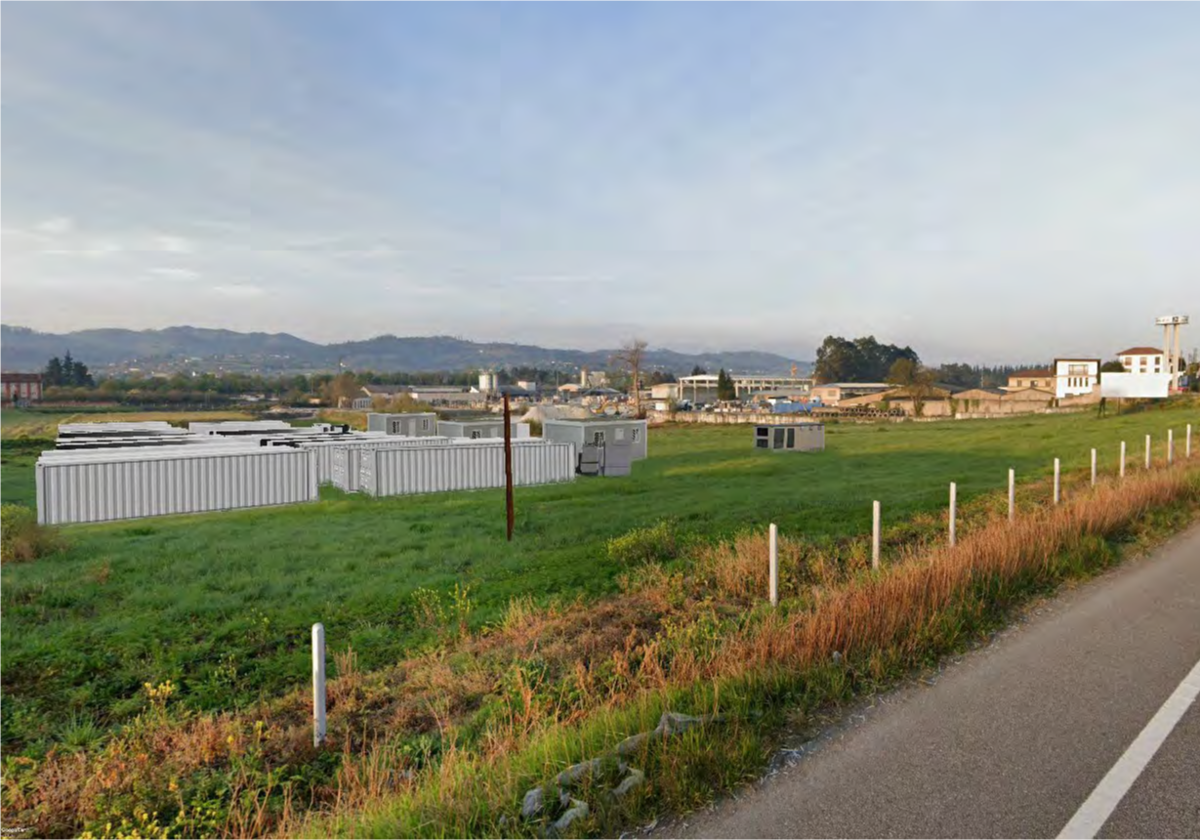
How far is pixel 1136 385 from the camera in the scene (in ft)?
190

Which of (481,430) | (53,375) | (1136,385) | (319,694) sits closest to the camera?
(319,694)

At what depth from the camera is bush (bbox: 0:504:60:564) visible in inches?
577

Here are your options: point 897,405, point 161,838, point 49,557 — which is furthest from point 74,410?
point 161,838

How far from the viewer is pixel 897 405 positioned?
83.8m

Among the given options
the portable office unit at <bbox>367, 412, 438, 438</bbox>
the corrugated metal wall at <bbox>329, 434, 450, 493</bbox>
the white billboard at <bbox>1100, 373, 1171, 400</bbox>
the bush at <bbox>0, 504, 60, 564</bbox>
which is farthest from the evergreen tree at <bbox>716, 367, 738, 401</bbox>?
the bush at <bbox>0, 504, 60, 564</bbox>

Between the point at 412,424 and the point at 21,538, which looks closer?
the point at 21,538

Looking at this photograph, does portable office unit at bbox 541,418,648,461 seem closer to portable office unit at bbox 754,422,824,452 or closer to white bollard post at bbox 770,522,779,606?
portable office unit at bbox 754,422,824,452

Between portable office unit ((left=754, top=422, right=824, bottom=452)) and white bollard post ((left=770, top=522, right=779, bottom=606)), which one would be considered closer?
white bollard post ((left=770, top=522, right=779, bottom=606))

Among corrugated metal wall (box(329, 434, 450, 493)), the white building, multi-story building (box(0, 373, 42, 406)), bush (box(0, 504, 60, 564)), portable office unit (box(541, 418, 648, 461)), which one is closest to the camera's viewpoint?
bush (box(0, 504, 60, 564))

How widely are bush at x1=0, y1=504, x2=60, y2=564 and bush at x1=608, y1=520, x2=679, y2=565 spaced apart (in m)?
12.3

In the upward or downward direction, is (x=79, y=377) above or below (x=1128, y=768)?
above

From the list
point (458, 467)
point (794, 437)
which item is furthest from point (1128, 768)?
point (794, 437)

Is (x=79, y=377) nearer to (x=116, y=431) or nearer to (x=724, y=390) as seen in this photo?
(x=724, y=390)

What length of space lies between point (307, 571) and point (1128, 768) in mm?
12162
